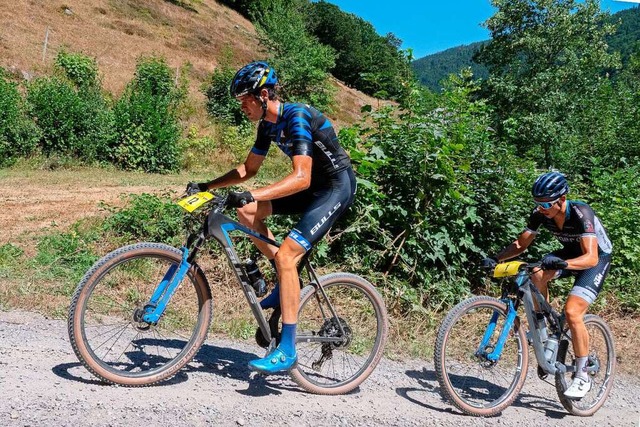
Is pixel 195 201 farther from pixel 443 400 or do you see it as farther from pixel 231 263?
pixel 443 400

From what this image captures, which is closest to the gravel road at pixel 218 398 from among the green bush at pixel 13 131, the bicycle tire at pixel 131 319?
the bicycle tire at pixel 131 319

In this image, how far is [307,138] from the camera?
418 centimetres

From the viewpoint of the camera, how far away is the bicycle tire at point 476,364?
15.2ft

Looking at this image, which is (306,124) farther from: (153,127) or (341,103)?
(341,103)

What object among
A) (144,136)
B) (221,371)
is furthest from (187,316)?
(144,136)

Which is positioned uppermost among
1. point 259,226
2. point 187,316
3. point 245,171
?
point 245,171

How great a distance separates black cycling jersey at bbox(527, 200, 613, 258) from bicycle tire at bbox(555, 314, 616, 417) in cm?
68

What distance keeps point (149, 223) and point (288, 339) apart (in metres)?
4.07

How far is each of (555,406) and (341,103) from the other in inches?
1798

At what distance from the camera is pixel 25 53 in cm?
2897

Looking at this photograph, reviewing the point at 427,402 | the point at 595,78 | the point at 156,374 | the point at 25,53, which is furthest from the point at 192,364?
the point at 25,53

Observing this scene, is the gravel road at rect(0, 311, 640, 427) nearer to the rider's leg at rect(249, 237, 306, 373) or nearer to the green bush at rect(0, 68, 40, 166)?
the rider's leg at rect(249, 237, 306, 373)

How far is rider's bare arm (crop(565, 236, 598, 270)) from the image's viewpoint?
16.2 feet

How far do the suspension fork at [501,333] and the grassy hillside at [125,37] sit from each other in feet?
88.0
